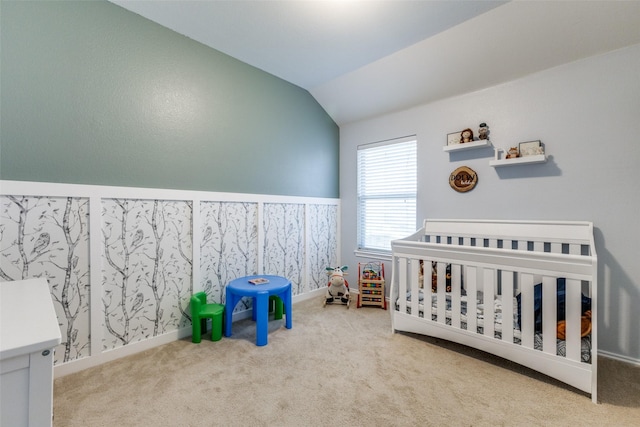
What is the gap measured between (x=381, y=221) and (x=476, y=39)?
1.87 meters

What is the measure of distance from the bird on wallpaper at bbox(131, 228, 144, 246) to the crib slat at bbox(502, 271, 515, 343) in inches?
96.0

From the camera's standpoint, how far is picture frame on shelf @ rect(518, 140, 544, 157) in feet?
7.18

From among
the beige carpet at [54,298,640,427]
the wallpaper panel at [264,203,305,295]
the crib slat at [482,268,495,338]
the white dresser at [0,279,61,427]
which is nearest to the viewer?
the white dresser at [0,279,61,427]

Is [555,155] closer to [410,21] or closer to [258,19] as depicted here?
[410,21]

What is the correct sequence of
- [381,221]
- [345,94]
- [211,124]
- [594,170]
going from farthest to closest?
[381,221]
[345,94]
[211,124]
[594,170]

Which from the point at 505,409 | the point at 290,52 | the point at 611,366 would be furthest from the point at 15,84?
the point at 611,366

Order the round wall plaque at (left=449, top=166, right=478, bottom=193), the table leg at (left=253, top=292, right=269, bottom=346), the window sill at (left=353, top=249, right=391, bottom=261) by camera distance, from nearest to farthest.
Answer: the table leg at (left=253, top=292, right=269, bottom=346) → the round wall plaque at (left=449, top=166, right=478, bottom=193) → the window sill at (left=353, top=249, right=391, bottom=261)

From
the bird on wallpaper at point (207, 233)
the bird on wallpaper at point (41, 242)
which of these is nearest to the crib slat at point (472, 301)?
the bird on wallpaper at point (207, 233)

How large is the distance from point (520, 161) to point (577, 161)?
351mm

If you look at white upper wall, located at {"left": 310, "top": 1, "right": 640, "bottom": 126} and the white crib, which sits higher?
white upper wall, located at {"left": 310, "top": 1, "right": 640, "bottom": 126}

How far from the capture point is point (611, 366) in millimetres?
1854

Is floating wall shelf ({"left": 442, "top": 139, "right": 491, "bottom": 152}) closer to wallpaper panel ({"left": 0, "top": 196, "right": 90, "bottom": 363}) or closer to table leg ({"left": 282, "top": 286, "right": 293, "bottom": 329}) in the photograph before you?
table leg ({"left": 282, "top": 286, "right": 293, "bottom": 329})

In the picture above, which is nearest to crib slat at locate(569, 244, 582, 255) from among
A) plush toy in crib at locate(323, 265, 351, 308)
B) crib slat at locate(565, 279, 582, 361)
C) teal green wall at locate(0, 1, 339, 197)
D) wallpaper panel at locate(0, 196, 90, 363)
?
crib slat at locate(565, 279, 582, 361)

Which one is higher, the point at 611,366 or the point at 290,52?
the point at 290,52
